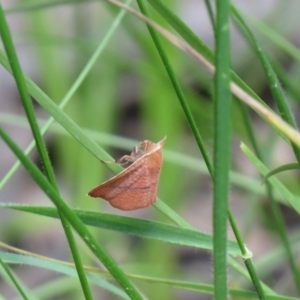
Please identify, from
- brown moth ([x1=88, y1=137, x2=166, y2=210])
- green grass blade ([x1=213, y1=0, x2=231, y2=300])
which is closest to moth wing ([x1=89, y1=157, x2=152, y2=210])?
brown moth ([x1=88, y1=137, x2=166, y2=210])

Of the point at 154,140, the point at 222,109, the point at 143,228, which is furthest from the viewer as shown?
the point at 154,140

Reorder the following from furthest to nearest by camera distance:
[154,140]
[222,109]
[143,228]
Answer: [154,140], [143,228], [222,109]

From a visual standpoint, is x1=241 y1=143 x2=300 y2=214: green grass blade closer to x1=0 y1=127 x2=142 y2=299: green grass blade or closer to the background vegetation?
the background vegetation

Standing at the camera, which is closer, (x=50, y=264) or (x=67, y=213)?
(x=67, y=213)

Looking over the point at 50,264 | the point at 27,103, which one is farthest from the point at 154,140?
the point at 27,103

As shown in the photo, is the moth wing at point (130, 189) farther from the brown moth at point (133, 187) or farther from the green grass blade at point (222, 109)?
the green grass blade at point (222, 109)

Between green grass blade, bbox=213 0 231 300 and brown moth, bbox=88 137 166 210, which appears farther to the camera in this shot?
brown moth, bbox=88 137 166 210

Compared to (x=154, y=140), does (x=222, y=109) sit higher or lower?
lower

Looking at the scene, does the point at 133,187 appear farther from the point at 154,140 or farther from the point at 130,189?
the point at 154,140
